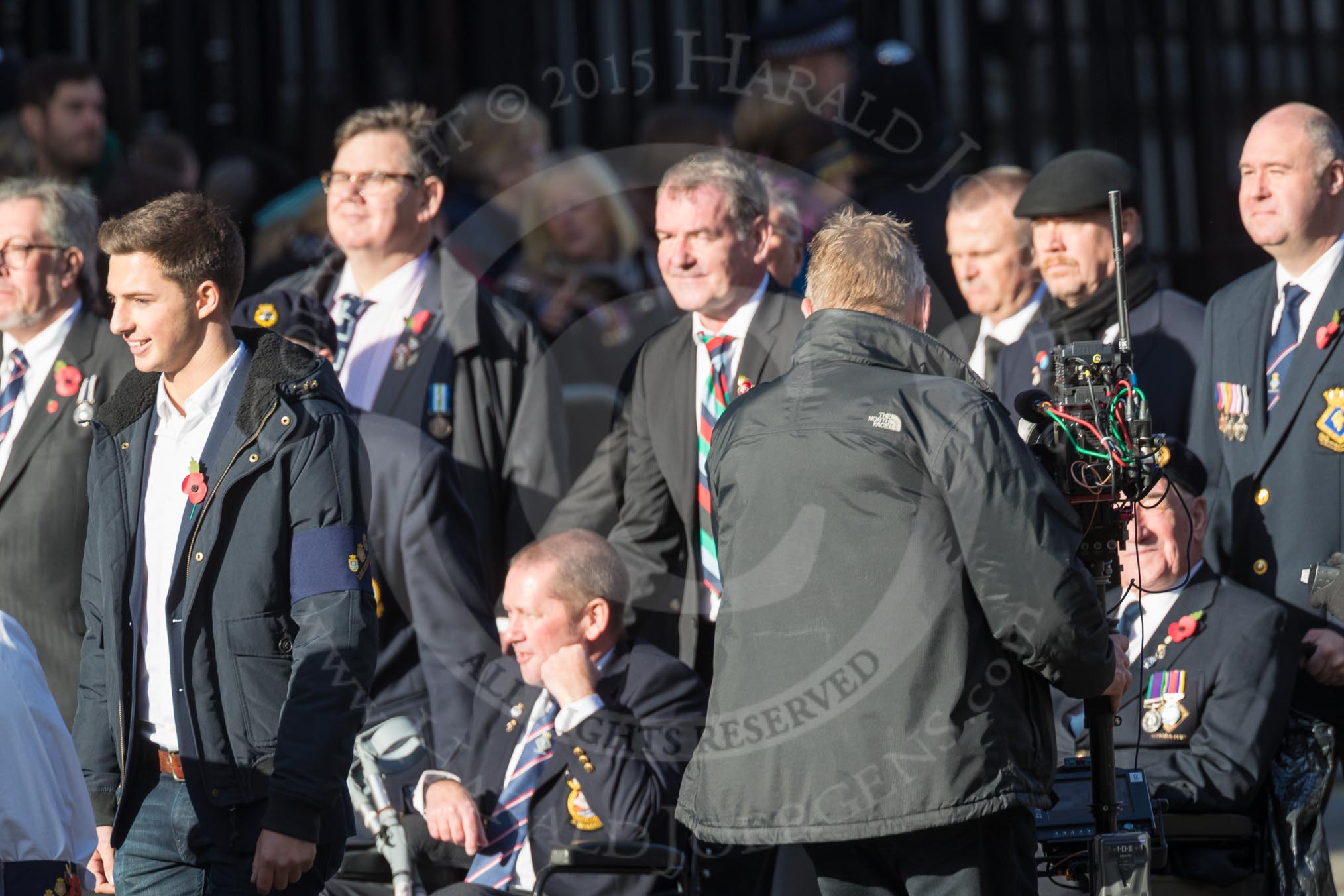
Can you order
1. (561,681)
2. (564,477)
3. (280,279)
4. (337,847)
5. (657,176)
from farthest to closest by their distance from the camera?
1. (657,176)
2. (280,279)
3. (564,477)
4. (561,681)
5. (337,847)

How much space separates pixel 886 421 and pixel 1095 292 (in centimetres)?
209

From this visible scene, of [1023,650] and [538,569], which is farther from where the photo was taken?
[538,569]

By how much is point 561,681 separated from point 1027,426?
4.68 feet

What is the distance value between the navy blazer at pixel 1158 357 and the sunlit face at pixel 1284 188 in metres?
0.37

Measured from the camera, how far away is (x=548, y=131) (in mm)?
8320

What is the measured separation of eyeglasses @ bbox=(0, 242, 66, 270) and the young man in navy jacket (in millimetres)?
1731

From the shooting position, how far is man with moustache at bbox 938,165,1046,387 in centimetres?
554

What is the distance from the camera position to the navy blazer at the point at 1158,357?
530cm

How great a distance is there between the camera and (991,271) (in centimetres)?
556

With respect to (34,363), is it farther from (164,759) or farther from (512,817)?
(164,759)

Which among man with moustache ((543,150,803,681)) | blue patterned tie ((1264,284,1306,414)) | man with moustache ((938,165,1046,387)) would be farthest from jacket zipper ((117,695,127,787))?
blue patterned tie ((1264,284,1306,414))

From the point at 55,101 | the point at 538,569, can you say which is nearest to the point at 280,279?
the point at 55,101

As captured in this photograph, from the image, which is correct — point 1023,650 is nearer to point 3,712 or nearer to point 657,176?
point 3,712

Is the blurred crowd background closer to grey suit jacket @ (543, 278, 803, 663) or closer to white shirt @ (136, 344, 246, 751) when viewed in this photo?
grey suit jacket @ (543, 278, 803, 663)
